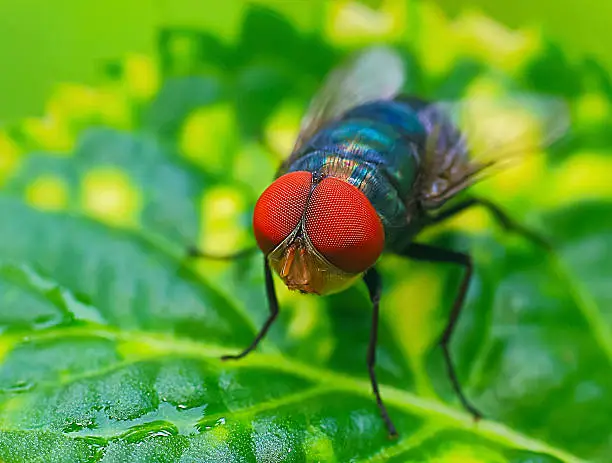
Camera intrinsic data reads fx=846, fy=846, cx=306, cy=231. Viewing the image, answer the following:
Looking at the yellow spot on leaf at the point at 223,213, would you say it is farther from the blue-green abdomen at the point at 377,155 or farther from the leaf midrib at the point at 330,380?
the leaf midrib at the point at 330,380

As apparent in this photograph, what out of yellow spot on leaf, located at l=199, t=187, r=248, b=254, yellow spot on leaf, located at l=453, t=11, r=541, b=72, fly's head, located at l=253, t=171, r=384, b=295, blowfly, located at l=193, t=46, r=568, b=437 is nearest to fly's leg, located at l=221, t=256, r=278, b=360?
blowfly, located at l=193, t=46, r=568, b=437

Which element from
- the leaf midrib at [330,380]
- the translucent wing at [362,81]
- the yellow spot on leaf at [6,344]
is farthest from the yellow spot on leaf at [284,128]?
the yellow spot on leaf at [6,344]

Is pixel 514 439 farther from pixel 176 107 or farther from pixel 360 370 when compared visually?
pixel 176 107

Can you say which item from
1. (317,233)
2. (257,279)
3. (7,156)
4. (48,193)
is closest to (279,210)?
(317,233)

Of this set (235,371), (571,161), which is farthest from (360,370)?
(571,161)

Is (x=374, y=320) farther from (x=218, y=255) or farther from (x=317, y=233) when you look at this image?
(x=218, y=255)
